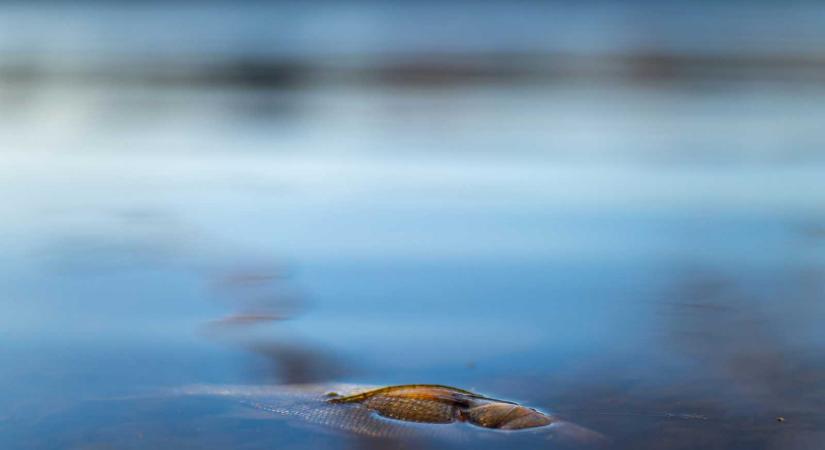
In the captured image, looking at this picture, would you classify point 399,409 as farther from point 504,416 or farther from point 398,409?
point 504,416

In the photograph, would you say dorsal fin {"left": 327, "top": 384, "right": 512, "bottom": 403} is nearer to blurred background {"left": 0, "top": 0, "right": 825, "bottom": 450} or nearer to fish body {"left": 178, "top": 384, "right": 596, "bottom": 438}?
fish body {"left": 178, "top": 384, "right": 596, "bottom": 438}

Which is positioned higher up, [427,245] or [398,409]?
[427,245]

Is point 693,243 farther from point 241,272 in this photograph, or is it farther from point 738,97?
point 738,97

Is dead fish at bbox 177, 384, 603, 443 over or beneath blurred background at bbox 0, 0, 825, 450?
beneath

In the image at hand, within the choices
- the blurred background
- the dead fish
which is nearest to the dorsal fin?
the dead fish

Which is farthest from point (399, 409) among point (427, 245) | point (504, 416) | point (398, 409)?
point (427, 245)

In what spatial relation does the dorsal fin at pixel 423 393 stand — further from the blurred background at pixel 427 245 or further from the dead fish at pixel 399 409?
the blurred background at pixel 427 245
